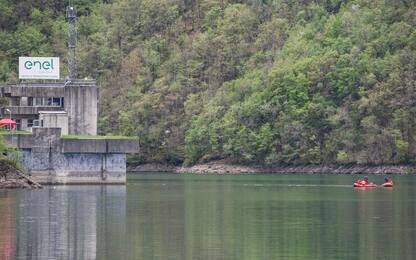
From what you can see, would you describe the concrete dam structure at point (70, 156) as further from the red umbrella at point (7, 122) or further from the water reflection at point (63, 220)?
the water reflection at point (63, 220)

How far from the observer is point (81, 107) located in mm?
135375

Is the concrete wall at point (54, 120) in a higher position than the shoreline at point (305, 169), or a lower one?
higher

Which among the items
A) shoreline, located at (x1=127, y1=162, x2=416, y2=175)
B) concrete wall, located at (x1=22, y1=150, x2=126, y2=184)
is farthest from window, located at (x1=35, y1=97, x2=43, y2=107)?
shoreline, located at (x1=127, y1=162, x2=416, y2=175)

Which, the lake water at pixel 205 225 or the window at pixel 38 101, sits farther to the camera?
the window at pixel 38 101

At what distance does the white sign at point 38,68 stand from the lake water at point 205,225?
41.9m

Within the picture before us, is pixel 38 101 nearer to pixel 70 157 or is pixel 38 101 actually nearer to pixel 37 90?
pixel 37 90

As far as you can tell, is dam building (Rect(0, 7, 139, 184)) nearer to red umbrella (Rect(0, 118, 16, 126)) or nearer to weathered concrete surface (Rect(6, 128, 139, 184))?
weathered concrete surface (Rect(6, 128, 139, 184))

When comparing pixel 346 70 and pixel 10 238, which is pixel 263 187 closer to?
pixel 10 238

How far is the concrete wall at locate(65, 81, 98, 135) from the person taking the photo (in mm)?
134750

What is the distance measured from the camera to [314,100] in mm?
197875

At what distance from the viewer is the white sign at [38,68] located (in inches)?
5763

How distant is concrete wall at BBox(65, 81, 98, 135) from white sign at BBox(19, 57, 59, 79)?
1006 centimetres

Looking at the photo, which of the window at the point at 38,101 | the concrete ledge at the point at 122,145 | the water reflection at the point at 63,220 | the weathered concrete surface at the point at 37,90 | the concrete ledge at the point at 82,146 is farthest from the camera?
the window at the point at 38,101

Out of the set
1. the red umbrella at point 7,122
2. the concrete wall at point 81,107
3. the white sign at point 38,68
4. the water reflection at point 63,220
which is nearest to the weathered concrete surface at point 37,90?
the concrete wall at point 81,107
